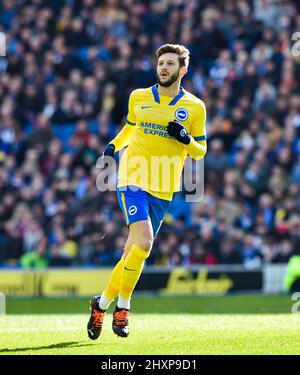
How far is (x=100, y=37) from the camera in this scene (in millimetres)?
25078

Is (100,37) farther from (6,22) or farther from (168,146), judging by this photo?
(168,146)

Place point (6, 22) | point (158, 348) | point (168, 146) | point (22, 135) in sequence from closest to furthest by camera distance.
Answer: point (158, 348), point (168, 146), point (22, 135), point (6, 22)

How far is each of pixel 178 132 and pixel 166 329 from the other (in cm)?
234

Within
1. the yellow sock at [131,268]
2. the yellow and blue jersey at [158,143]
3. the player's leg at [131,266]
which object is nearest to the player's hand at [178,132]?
the yellow and blue jersey at [158,143]

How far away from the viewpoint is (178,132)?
983cm

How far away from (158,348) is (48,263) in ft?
37.2

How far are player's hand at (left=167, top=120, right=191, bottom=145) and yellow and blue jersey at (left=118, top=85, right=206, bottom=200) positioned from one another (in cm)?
30

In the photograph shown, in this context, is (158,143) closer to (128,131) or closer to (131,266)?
(128,131)

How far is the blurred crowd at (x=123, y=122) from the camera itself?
20.3 m

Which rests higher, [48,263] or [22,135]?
[22,135]

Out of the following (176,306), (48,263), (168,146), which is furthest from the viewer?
(48,263)

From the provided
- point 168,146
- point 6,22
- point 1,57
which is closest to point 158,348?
point 168,146

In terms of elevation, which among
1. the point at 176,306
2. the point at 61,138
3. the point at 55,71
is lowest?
the point at 176,306

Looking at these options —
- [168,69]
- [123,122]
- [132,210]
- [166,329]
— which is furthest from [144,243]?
[123,122]
